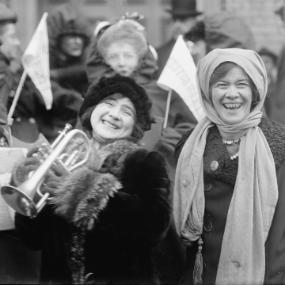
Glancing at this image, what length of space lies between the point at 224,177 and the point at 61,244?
90 cm

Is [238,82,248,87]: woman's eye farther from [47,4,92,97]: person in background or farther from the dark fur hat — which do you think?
[47,4,92,97]: person in background

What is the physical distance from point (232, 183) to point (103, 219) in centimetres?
73

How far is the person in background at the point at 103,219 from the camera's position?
4.23 metres

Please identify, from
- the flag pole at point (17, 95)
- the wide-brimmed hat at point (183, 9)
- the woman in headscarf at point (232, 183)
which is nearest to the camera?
the woman in headscarf at point (232, 183)

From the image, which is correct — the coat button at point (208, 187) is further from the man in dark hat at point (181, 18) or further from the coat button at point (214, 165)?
the man in dark hat at point (181, 18)

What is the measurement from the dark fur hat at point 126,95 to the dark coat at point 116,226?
388 mm

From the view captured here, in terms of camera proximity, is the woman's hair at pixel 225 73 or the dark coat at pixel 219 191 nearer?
the dark coat at pixel 219 191

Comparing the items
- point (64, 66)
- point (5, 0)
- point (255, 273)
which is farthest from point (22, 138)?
point (5, 0)

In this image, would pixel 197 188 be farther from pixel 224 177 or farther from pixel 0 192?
pixel 0 192

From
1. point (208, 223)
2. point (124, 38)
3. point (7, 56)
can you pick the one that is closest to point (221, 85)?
point (208, 223)

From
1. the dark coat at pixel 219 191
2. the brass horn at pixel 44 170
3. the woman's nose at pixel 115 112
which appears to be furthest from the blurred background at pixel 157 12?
the brass horn at pixel 44 170

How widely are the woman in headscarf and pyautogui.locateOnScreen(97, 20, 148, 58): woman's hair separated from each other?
4.49 feet

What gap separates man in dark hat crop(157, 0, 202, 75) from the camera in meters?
7.09

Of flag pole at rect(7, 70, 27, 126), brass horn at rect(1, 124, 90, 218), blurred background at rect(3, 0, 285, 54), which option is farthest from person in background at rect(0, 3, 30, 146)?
blurred background at rect(3, 0, 285, 54)
